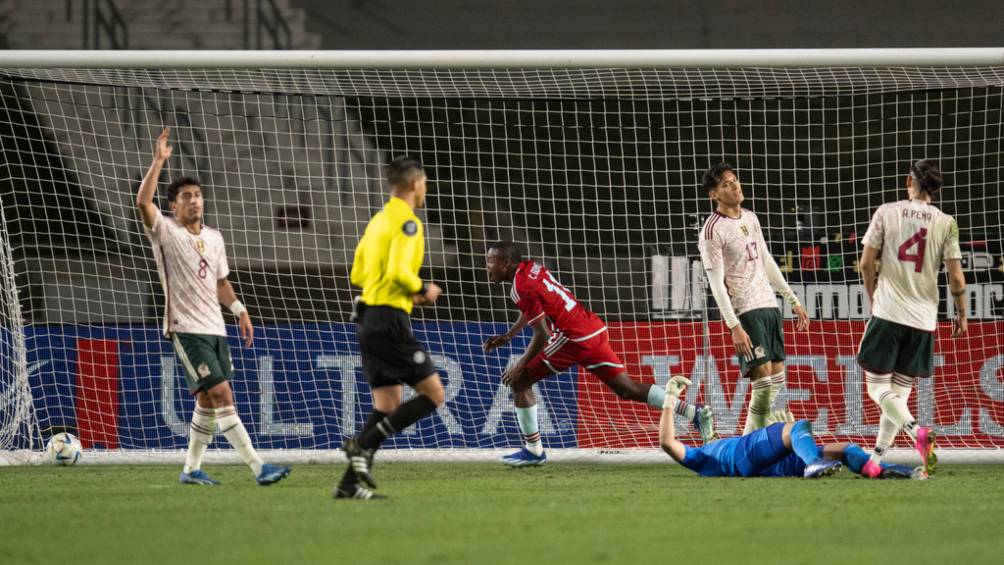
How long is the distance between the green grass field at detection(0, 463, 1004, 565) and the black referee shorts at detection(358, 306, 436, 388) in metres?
0.56

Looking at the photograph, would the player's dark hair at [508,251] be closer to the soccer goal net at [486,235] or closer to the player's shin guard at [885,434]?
the soccer goal net at [486,235]

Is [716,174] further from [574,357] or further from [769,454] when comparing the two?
[769,454]

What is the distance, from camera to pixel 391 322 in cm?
537

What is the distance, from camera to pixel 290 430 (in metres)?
9.14

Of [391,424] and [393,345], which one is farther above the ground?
[393,345]

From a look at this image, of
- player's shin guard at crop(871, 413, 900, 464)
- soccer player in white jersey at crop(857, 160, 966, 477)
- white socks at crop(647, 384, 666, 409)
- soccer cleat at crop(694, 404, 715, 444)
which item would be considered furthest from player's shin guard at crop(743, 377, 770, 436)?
player's shin guard at crop(871, 413, 900, 464)

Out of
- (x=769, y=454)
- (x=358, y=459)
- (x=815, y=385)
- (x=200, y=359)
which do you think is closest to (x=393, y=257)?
(x=358, y=459)

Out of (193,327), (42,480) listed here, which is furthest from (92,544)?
(42,480)

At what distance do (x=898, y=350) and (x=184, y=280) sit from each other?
12.4 feet

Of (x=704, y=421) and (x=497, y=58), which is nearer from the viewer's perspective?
(x=704, y=421)

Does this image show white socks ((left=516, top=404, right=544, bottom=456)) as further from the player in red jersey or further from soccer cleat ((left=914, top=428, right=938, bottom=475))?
soccer cleat ((left=914, top=428, right=938, bottom=475))

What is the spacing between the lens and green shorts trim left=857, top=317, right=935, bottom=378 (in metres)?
6.58

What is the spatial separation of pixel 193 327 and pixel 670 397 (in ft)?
8.16

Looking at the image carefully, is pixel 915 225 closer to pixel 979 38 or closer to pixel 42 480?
pixel 42 480
